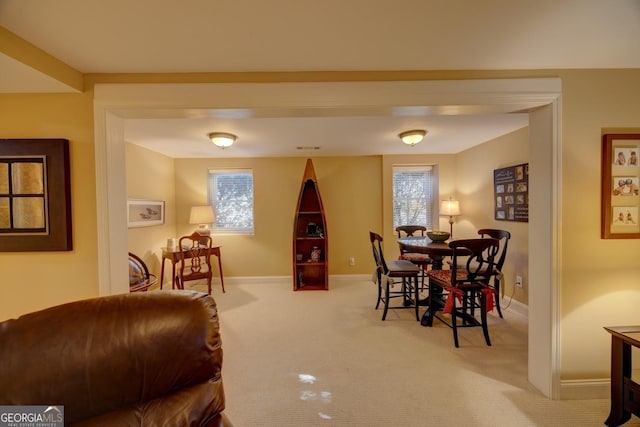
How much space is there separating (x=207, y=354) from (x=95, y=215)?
4.45 feet

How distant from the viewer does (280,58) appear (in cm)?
157

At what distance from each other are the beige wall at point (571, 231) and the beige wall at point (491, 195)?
120 cm

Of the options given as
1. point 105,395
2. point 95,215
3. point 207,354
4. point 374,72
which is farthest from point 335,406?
point 374,72

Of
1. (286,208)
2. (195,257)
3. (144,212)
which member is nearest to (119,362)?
(195,257)

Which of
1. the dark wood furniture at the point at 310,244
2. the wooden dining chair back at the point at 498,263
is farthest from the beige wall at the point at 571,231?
the dark wood furniture at the point at 310,244

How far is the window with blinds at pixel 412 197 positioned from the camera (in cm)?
456

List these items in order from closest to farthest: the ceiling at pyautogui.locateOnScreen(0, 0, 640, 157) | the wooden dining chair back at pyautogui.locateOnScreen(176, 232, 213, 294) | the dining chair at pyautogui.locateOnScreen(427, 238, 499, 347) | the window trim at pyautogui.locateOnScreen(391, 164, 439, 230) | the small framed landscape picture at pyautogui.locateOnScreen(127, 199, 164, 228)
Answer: the ceiling at pyautogui.locateOnScreen(0, 0, 640, 157) → the dining chair at pyautogui.locateOnScreen(427, 238, 499, 347) → the small framed landscape picture at pyautogui.locateOnScreen(127, 199, 164, 228) → the wooden dining chair back at pyautogui.locateOnScreen(176, 232, 213, 294) → the window trim at pyautogui.locateOnScreen(391, 164, 439, 230)

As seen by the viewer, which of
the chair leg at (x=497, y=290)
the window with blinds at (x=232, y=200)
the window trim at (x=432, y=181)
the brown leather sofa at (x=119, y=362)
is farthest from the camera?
the window with blinds at (x=232, y=200)

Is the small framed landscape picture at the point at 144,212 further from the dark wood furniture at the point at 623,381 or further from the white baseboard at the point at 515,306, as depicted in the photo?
the white baseboard at the point at 515,306

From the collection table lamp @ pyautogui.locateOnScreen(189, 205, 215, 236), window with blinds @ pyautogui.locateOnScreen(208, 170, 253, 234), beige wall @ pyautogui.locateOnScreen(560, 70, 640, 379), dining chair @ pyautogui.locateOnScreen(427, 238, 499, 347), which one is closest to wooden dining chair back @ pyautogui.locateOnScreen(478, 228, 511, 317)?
dining chair @ pyautogui.locateOnScreen(427, 238, 499, 347)

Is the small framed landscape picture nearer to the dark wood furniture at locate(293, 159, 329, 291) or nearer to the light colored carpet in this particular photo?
the light colored carpet

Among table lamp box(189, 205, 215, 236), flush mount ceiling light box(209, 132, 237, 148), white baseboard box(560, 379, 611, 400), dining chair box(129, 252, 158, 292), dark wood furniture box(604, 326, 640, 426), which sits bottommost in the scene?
white baseboard box(560, 379, 611, 400)

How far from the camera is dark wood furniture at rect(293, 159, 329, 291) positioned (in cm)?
417

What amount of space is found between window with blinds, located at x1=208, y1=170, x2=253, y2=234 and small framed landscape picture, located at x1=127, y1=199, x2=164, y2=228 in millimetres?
823
